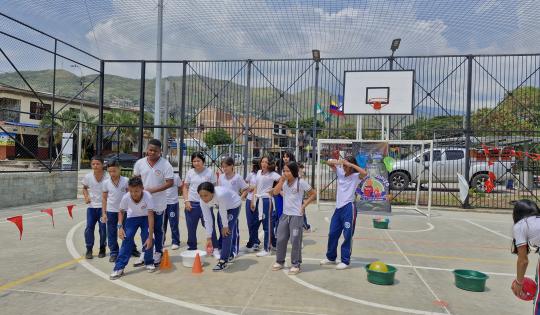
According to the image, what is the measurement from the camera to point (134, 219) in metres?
5.29

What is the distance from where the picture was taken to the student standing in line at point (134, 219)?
5145mm

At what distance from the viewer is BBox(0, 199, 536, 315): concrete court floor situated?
13.7 ft

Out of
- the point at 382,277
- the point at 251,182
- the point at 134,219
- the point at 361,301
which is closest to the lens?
the point at 361,301

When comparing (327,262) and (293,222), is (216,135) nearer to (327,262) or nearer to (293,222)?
(327,262)

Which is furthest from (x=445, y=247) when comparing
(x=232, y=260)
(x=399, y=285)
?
(x=232, y=260)

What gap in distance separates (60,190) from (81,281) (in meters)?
9.36

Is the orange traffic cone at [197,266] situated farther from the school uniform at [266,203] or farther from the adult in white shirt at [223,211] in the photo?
the school uniform at [266,203]

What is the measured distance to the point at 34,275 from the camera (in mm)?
5117

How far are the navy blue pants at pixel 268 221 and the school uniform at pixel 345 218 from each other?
1081mm

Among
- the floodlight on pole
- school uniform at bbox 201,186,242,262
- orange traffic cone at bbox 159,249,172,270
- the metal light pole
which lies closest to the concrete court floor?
orange traffic cone at bbox 159,249,172,270

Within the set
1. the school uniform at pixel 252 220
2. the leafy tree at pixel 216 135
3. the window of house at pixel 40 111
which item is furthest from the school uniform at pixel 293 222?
the leafy tree at pixel 216 135

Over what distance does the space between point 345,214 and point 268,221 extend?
1.44 m

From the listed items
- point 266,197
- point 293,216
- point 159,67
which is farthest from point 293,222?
point 159,67

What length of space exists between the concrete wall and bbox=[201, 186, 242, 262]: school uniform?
859cm
